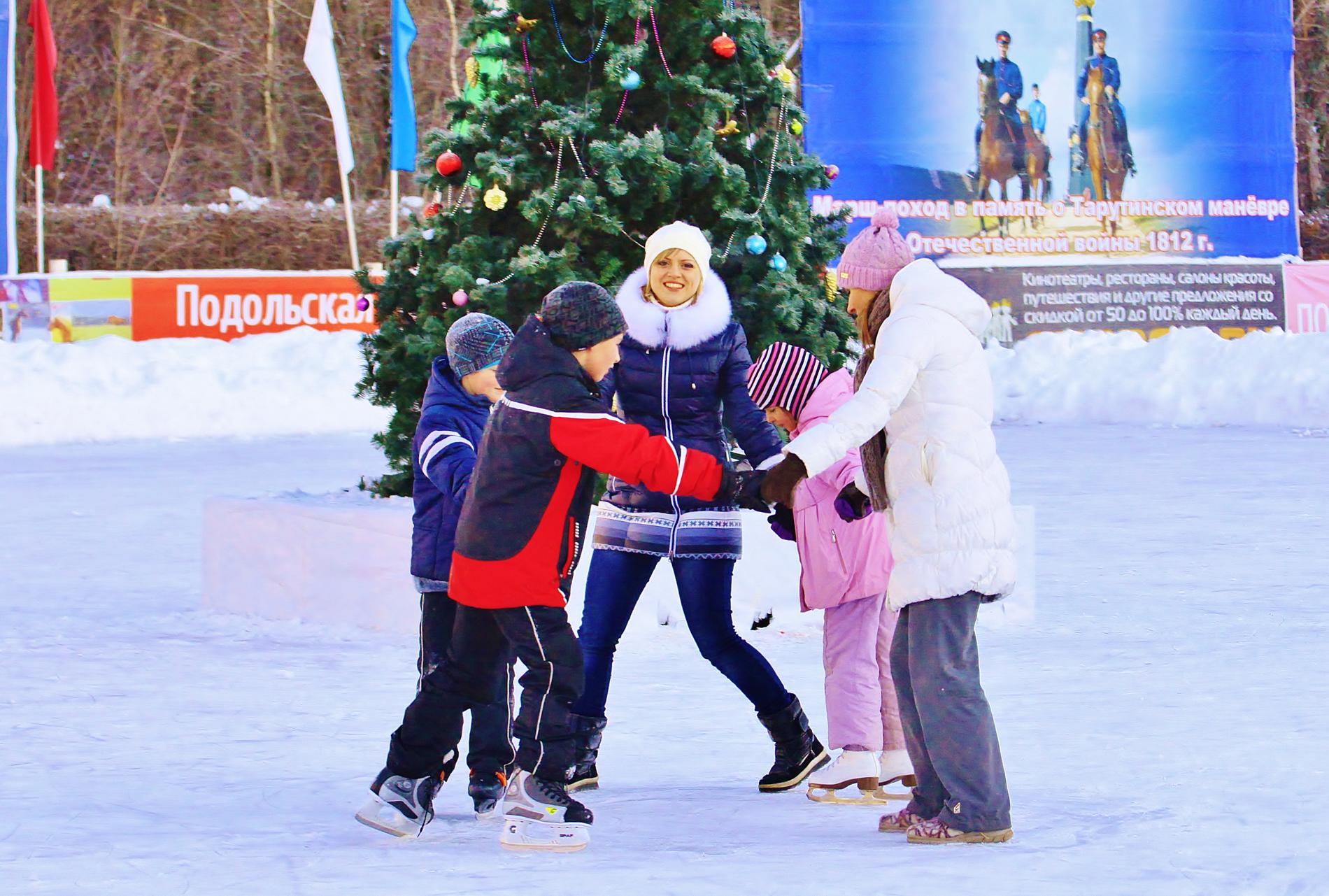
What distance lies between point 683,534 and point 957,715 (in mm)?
930

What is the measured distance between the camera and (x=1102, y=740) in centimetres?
499

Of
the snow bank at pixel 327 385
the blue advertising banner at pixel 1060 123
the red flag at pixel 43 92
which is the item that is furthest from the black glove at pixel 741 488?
the red flag at pixel 43 92

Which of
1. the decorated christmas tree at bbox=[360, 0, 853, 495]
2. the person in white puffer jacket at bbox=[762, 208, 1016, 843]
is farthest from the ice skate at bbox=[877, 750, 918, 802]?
the decorated christmas tree at bbox=[360, 0, 853, 495]

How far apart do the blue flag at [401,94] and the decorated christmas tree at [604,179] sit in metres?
10.6

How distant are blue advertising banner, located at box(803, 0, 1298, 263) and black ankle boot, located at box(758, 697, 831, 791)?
1453cm

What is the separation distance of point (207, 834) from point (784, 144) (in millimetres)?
3919

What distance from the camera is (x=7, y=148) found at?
729 inches

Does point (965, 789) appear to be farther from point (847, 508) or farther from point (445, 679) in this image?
point (445, 679)

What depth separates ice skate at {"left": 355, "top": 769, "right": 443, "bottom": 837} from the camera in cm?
401

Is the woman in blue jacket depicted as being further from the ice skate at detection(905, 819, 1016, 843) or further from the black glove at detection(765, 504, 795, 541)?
the ice skate at detection(905, 819, 1016, 843)

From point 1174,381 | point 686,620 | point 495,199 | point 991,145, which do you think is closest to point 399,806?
point 686,620

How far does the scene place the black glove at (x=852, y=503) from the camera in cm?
424

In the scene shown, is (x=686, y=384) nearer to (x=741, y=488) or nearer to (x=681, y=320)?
(x=681, y=320)

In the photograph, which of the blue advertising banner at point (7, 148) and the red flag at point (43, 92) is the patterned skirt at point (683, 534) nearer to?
the blue advertising banner at point (7, 148)
